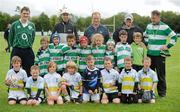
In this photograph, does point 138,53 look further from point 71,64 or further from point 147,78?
point 71,64

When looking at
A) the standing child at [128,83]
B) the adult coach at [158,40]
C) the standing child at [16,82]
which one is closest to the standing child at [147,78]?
the standing child at [128,83]

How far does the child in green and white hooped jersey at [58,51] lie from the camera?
10.9 m

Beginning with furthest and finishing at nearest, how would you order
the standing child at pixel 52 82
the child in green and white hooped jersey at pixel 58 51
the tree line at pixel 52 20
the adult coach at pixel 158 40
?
the tree line at pixel 52 20 → the adult coach at pixel 158 40 → the child in green and white hooped jersey at pixel 58 51 → the standing child at pixel 52 82

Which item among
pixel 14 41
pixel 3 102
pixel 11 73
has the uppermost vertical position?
pixel 14 41

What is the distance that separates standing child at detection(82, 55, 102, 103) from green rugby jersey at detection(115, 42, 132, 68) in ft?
2.30

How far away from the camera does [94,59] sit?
10875mm

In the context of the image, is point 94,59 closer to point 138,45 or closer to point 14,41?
point 138,45

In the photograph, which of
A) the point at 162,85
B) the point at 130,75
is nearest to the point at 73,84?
the point at 130,75

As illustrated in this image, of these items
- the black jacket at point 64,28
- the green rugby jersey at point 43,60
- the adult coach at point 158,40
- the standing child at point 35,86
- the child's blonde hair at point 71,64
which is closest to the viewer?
the standing child at point 35,86

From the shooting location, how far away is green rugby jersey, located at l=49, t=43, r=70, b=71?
1086 centimetres

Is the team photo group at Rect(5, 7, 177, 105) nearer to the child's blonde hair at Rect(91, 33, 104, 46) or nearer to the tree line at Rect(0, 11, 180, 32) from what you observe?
the child's blonde hair at Rect(91, 33, 104, 46)

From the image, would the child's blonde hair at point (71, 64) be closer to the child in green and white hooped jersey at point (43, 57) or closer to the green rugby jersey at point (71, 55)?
the green rugby jersey at point (71, 55)

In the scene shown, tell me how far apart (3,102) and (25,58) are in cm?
139

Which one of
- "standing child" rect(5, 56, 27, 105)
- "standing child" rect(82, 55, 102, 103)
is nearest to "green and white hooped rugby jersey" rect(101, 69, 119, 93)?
"standing child" rect(82, 55, 102, 103)
